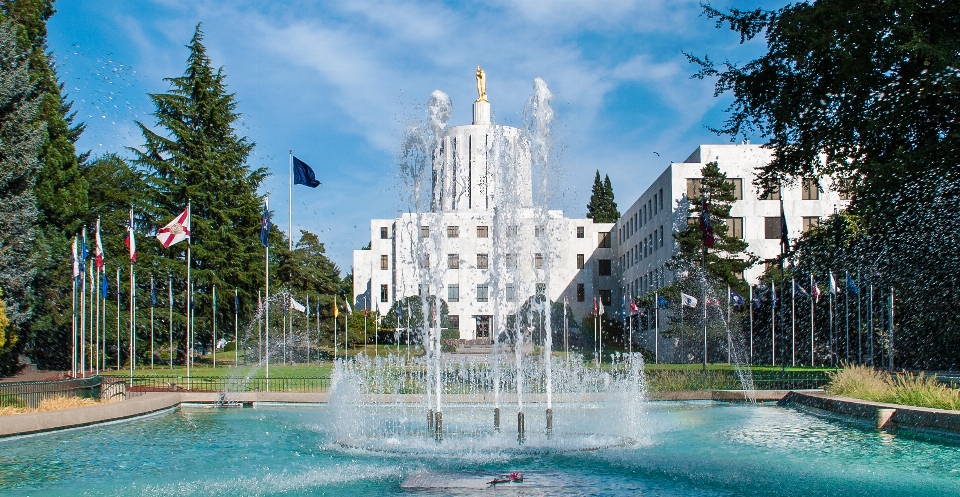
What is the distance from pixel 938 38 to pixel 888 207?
4.58 metres

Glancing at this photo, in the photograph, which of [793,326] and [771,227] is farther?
[771,227]

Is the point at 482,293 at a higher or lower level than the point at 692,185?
lower

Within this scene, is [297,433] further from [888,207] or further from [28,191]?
[28,191]

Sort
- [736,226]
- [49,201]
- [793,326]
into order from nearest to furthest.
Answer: [49,201] → [793,326] → [736,226]

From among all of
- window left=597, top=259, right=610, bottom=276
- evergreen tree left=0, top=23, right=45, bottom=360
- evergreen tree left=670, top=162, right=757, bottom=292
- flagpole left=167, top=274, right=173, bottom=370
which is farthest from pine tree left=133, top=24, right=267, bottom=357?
window left=597, top=259, right=610, bottom=276

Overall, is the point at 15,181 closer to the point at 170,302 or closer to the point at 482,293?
the point at 170,302

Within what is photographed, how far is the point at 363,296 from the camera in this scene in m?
87.2

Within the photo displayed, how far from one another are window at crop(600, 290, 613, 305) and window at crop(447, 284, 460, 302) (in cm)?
1498

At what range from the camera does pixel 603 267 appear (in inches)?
3460

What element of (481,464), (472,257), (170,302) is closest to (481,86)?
(472,257)

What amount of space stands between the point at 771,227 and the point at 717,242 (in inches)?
325

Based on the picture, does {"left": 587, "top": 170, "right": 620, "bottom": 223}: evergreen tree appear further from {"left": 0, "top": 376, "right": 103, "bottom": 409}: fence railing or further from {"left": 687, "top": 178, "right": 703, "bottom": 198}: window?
{"left": 0, "top": 376, "right": 103, "bottom": 409}: fence railing

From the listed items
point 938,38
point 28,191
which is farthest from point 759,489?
point 28,191

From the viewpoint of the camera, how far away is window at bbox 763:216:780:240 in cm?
5731
